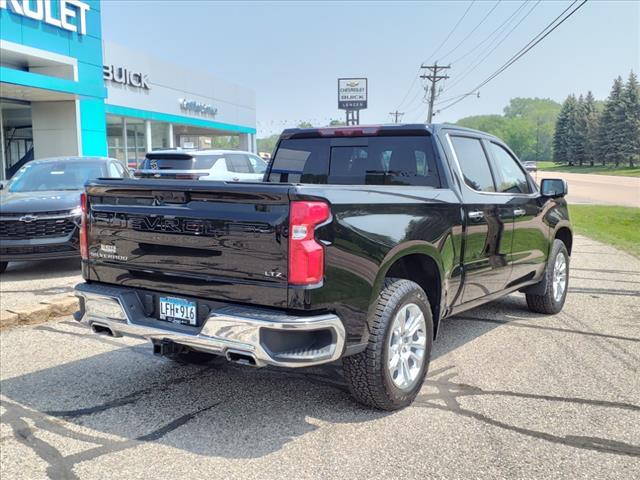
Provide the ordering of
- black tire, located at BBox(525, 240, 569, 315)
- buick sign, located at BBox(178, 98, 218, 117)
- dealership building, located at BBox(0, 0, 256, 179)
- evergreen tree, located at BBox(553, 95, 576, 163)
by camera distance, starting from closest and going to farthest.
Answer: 1. black tire, located at BBox(525, 240, 569, 315)
2. dealership building, located at BBox(0, 0, 256, 179)
3. buick sign, located at BBox(178, 98, 218, 117)
4. evergreen tree, located at BBox(553, 95, 576, 163)

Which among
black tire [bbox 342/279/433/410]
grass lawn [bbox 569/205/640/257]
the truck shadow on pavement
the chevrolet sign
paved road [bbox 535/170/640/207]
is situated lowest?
paved road [bbox 535/170/640/207]

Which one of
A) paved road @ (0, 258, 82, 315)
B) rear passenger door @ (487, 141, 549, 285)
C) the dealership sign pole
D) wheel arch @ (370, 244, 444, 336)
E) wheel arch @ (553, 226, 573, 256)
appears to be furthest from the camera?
the dealership sign pole

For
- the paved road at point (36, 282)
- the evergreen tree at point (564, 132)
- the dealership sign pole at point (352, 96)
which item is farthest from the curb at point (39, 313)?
the evergreen tree at point (564, 132)

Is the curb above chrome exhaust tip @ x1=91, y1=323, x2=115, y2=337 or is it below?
below

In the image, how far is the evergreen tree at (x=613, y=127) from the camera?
261ft

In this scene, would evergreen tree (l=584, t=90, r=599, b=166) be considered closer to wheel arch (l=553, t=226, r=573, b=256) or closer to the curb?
wheel arch (l=553, t=226, r=573, b=256)

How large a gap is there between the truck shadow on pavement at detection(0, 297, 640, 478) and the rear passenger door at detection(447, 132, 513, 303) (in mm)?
775

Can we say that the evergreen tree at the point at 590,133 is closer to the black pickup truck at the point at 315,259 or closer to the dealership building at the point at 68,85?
the dealership building at the point at 68,85

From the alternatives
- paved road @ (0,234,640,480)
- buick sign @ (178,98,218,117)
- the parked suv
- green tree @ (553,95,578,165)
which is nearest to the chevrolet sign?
buick sign @ (178,98,218,117)

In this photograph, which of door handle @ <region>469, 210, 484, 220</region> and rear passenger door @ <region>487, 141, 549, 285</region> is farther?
rear passenger door @ <region>487, 141, 549, 285</region>

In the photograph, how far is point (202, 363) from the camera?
16.6 feet

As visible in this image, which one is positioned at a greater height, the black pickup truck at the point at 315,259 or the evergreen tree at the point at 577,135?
the evergreen tree at the point at 577,135

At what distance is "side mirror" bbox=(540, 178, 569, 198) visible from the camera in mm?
6137

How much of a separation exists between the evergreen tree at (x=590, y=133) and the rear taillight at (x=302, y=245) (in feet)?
312
